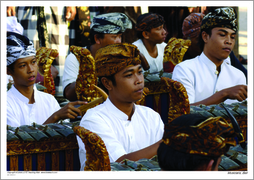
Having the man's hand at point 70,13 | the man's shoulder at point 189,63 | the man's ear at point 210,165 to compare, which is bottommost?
the man's ear at point 210,165

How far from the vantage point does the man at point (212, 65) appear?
3.97 m

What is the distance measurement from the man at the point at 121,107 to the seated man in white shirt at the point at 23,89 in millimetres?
727

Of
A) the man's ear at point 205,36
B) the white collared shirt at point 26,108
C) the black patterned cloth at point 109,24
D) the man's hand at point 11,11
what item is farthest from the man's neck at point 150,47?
the man's hand at point 11,11

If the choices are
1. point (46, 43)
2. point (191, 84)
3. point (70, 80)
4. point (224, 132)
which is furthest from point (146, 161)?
point (46, 43)

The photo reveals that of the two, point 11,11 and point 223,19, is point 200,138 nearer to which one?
point 223,19

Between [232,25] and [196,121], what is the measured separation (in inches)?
103

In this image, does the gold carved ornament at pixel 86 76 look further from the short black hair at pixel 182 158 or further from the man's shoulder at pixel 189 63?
the short black hair at pixel 182 158

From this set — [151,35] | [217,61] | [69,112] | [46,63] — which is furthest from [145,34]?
[69,112]

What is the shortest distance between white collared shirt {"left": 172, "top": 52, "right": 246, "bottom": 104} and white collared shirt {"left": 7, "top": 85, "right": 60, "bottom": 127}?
1278 mm

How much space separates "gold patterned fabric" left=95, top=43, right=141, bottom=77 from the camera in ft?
9.23

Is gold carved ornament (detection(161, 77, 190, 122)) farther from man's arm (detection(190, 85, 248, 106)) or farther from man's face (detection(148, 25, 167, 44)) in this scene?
man's face (detection(148, 25, 167, 44))

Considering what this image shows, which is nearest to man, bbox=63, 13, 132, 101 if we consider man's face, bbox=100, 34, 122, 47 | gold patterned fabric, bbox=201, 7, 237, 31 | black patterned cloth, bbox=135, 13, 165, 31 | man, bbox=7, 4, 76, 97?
man's face, bbox=100, 34, 122, 47

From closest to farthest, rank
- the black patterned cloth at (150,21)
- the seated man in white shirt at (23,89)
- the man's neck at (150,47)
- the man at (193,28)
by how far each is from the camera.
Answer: the seated man in white shirt at (23,89) → the man at (193,28) → the black patterned cloth at (150,21) → the man's neck at (150,47)

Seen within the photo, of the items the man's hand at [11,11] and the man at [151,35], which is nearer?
the man at [151,35]
